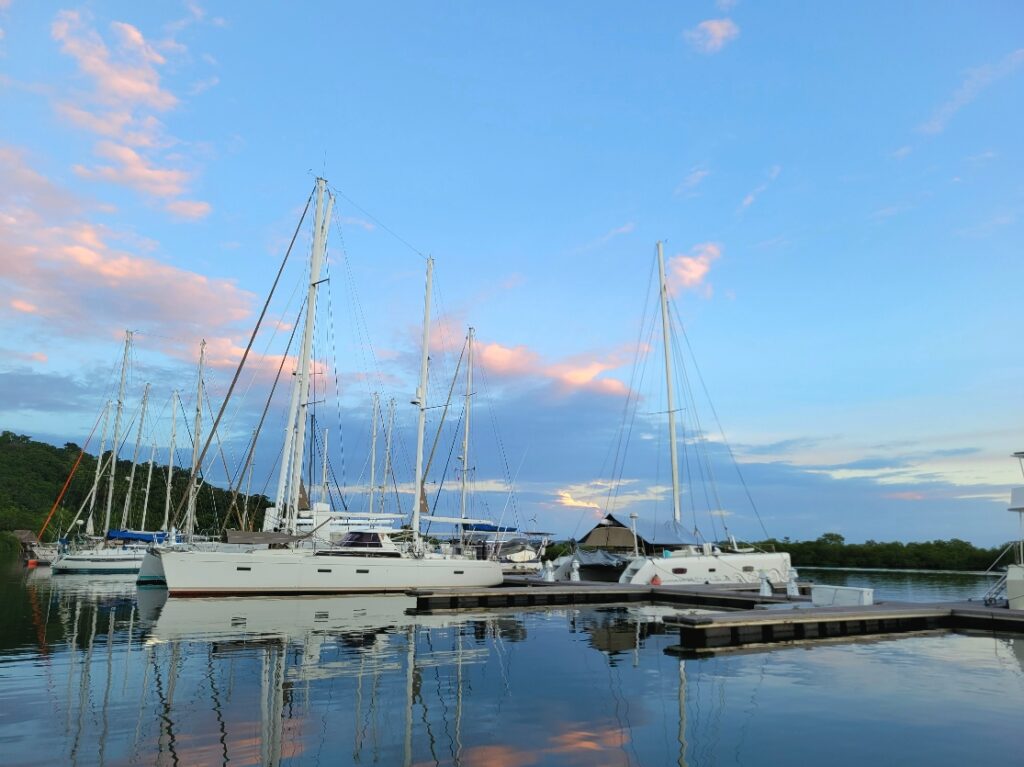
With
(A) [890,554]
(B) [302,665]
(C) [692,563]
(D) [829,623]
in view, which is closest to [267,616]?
(B) [302,665]

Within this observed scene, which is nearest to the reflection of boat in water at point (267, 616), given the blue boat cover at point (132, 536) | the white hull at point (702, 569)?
the white hull at point (702, 569)

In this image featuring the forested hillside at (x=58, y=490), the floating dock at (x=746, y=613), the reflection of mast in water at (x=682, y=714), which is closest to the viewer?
the reflection of mast in water at (x=682, y=714)

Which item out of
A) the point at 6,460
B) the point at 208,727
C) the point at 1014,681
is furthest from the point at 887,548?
the point at 6,460

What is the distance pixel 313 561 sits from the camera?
3186 cm

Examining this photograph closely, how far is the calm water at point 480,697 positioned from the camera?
9578 mm

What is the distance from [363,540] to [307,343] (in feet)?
32.5

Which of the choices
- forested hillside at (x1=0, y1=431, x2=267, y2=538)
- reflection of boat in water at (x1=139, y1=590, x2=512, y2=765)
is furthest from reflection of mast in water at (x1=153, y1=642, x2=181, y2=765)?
forested hillside at (x1=0, y1=431, x2=267, y2=538)

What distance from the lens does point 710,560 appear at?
35.6 meters

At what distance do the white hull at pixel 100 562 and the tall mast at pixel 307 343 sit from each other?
28045 mm

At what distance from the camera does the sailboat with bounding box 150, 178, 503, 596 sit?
30.7 m

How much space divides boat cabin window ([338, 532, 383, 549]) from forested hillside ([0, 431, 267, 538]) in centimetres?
5197

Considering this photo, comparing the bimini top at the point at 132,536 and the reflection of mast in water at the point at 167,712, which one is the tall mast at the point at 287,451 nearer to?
the reflection of mast in water at the point at 167,712

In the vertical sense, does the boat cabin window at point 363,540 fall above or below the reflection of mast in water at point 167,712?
above

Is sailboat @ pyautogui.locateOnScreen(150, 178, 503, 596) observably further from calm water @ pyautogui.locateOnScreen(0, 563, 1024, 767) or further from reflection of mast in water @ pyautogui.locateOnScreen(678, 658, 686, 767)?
reflection of mast in water @ pyautogui.locateOnScreen(678, 658, 686, 767)
